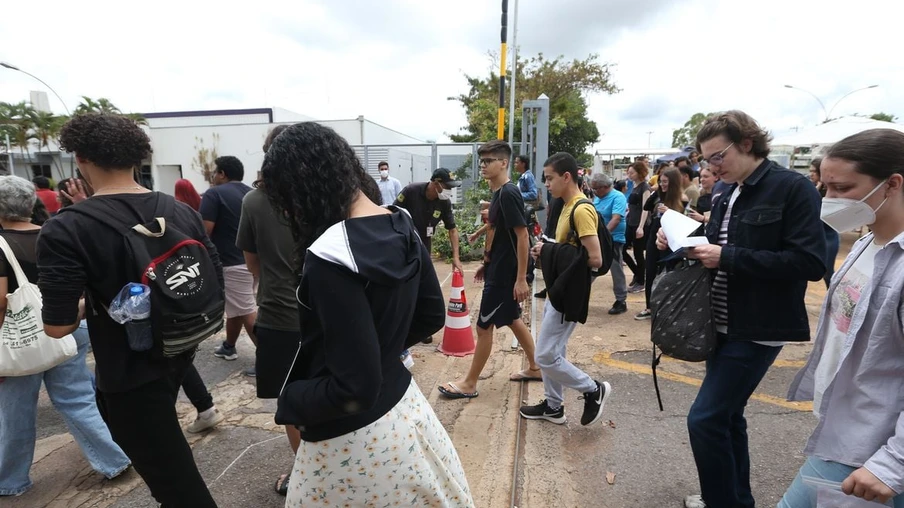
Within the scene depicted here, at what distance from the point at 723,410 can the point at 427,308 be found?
1.43 m

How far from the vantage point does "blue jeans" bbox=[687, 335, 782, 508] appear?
2.04 m

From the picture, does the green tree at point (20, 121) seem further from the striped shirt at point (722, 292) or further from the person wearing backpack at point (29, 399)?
the striped shirt at point (722, 292)

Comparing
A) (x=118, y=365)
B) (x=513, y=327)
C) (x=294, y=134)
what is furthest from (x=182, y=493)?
(x=513, y=327)

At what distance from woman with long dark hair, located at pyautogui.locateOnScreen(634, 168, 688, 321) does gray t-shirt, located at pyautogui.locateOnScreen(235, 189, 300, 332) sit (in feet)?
11.8

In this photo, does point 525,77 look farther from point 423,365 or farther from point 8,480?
point 8,480

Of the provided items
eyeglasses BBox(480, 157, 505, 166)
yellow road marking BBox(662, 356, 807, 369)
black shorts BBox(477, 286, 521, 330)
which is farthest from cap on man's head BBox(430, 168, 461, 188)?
yellow road marking BBox(662, 356, 807, 369)

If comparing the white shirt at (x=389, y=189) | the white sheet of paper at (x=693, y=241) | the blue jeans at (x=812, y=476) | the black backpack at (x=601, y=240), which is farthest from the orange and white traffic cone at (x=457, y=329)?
the white shirt at (x=389, y=189)

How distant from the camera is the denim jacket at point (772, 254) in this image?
1886 millimetres

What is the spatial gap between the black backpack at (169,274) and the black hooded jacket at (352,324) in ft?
2.58

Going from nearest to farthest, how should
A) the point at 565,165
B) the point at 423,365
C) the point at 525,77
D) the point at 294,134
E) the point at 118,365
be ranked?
the point at 294,134 < the point at 118,365 < the point at 565,165 < the point at 423,365 < the point at 525,77

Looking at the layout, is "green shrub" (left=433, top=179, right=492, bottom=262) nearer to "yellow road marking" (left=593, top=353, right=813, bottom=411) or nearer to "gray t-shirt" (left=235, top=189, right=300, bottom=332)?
"yellow road marking" (left=593, top=353, right=813, bottom=411)

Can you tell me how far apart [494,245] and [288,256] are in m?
1.55

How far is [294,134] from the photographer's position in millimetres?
1334

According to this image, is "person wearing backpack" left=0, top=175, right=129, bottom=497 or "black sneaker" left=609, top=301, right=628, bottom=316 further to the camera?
"black sneaker" left=609, top=301, right=628, bottom=316
